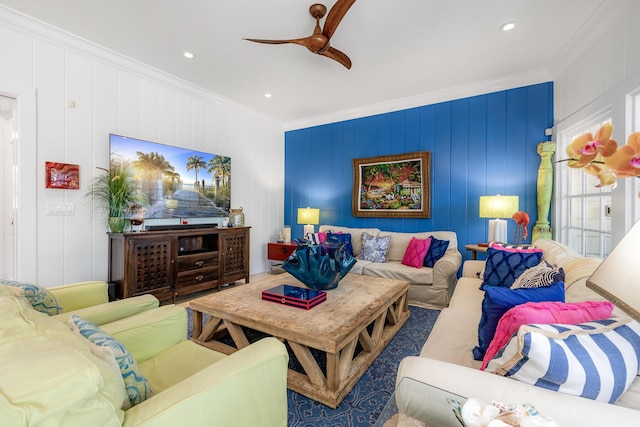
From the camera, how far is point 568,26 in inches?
97.3

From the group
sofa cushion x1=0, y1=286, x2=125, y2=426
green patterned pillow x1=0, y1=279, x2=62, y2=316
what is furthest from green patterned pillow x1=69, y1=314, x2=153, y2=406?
green patterned pillow x1=0, y1=279, x2=62, y2=316

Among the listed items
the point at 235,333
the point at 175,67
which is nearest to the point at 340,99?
the point at 175,67

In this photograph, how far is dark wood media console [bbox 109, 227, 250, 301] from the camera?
2871 mm

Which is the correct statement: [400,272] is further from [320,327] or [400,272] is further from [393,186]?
[320,327]

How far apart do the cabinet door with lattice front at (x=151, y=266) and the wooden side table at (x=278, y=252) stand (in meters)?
1.78

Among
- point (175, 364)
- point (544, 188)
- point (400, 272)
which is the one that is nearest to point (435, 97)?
point (544, 188)

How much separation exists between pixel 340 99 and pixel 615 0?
2.82 meters

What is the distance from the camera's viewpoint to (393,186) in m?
4.23

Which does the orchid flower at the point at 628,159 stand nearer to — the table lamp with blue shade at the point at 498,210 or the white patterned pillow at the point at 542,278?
the white patterned pillow at the point at 542,278

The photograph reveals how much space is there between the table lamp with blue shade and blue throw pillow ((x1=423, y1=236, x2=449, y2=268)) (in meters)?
0.52

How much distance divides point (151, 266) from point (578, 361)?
135 inches

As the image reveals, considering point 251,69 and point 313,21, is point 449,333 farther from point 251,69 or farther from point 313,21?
point 251,69

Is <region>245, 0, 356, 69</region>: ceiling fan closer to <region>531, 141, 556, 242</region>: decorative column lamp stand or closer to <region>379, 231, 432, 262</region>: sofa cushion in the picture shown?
<region>379, 231, 432, 262</region>: sofa cushion

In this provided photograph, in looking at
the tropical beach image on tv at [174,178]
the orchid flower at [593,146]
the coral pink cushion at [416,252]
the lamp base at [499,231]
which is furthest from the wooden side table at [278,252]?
the orchid flower at [593,146]
